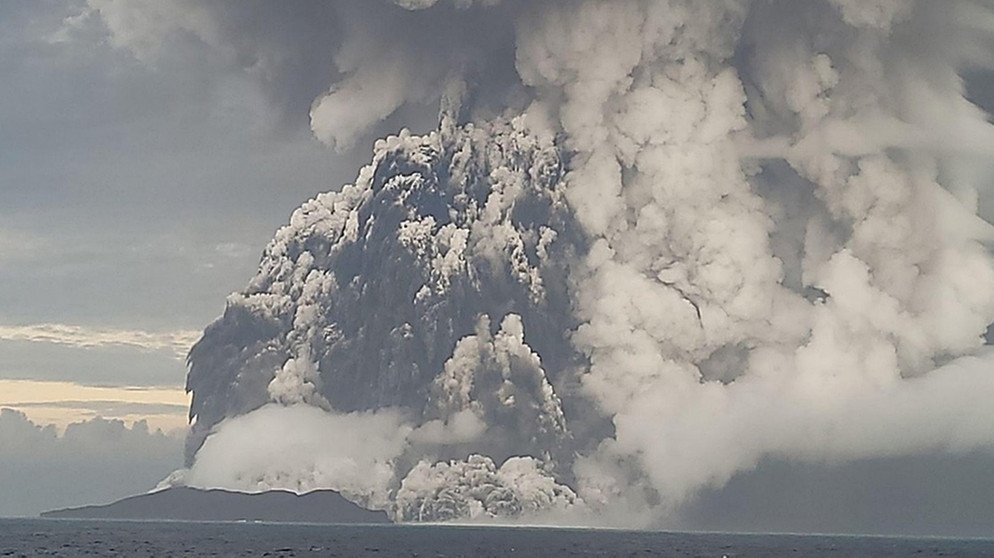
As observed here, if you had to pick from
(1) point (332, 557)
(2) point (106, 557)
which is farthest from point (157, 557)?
(1) point (332, 557)

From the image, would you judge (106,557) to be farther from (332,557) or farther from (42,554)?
(332,557)

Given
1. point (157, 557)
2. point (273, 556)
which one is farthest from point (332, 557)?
point (157, 557)

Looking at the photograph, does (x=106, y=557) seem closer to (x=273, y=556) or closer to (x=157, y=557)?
(x=157, y=557)

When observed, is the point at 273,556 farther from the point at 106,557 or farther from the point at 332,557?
the point at 106,557

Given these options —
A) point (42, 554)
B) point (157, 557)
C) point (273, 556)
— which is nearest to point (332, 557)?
point (273, 556)

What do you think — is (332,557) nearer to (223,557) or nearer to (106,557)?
(223,557)

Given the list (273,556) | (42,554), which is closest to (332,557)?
(273,556)
